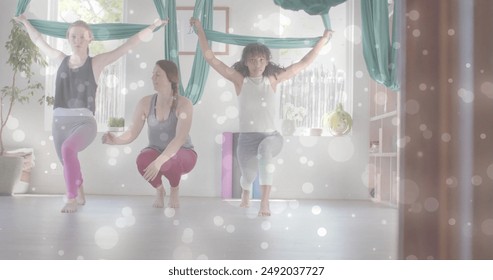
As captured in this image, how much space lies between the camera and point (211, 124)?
165 inches

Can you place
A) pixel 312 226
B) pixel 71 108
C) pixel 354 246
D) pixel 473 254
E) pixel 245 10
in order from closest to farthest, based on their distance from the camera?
1. pixel 473 254
2. pixel 354 246
3. pixel 312 226
4. pixel 71 108
5. pixel 245 10

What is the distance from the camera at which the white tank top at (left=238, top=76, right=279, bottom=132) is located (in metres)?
2.85

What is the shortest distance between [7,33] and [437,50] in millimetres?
4436

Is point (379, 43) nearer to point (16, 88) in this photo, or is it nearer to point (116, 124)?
point (116, 124)

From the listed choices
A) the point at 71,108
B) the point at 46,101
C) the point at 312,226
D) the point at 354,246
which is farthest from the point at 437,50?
the point at 46,101

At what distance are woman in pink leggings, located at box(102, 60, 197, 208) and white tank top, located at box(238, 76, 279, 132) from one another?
326mm

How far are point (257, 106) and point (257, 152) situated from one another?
28 centimetres

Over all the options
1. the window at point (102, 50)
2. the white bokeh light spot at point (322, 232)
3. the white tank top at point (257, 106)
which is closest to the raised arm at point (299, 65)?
the white tank top at point (257, 106)

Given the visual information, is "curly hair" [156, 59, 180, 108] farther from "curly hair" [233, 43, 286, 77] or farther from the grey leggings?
the grey leggings

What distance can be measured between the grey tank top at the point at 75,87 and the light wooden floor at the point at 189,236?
66 centimetres

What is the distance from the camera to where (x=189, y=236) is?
1658 millimetres

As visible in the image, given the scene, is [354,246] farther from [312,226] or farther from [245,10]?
[245,10]

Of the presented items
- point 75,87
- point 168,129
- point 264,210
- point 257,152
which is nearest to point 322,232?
point 264,210

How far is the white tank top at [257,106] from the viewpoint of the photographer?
9.36 feet
